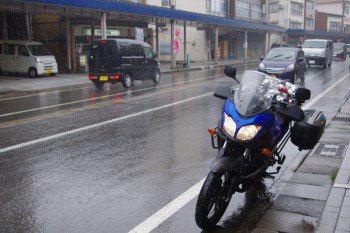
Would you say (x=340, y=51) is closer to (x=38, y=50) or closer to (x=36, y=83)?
(x=38, y=50)

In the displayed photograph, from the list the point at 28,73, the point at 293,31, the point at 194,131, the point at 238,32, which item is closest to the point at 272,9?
the point at 293,31

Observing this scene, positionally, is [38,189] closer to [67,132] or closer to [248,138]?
[248,138]

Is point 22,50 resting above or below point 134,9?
below

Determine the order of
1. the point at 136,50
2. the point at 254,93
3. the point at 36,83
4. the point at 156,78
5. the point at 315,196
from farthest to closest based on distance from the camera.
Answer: the point at 36,83 → the point at 156,78 → the point at 136,50 → the point at 315,196 → the point at 254,93

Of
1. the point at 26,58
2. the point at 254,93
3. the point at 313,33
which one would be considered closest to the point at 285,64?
the point at 26,58

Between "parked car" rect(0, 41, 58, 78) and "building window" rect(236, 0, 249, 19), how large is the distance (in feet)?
114

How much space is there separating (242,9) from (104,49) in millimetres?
40875

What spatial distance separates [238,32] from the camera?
5456 centimetres

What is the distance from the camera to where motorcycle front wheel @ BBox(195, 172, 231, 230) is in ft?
14.5

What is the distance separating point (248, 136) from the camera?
448cm

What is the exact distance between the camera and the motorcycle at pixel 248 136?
14.7 ft

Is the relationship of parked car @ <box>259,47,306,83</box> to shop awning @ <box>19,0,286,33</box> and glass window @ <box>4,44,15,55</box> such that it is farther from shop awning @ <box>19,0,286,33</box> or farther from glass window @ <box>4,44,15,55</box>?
glass window @ <box>4,44,15,55</box>

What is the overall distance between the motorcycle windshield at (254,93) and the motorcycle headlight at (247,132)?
18 cm

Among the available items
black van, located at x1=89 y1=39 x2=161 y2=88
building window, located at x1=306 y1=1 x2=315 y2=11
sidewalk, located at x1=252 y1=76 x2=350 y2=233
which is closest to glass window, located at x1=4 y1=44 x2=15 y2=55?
black van, located at x1=89 y1=39 x2=161 y2=88
